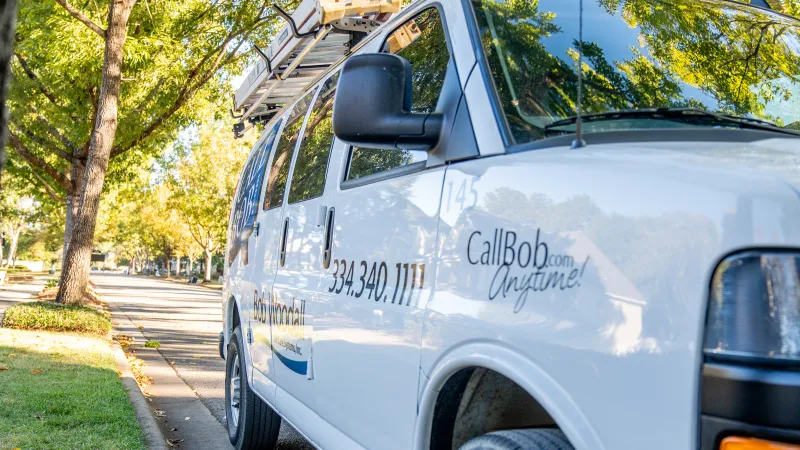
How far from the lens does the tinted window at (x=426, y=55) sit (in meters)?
3.03

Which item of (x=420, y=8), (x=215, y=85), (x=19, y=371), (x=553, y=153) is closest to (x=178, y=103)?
(x=215, y=85)

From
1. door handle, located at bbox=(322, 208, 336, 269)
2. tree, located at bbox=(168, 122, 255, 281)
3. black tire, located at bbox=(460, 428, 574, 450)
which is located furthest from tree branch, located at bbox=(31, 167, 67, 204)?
black tire, located at bbox=(460, 428, 574, 450)

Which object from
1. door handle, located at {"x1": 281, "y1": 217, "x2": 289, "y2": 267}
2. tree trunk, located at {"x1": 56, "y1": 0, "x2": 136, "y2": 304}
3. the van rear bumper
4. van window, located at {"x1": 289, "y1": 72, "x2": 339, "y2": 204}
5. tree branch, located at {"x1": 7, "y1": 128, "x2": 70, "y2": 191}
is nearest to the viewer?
the van rear bumper

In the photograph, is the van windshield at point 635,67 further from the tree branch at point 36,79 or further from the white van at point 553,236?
the tree branch at point 36,79

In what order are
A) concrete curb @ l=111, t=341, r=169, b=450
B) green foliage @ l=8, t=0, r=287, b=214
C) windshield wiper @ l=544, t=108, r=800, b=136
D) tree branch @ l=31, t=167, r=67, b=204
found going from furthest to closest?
tree branch @ l=31, t=167, r=67, b=204 → green foliage @ l=8, t=0, r=287, b=214 → concrete curb @ l=111, t=341, r=169, b=450 → windshield wiper @ l=544, t=108, r=800, b=136

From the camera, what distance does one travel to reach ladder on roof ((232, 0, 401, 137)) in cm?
471

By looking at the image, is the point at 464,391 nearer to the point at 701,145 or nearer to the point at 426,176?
the point at 426,176

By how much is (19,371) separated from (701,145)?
8.21 metres

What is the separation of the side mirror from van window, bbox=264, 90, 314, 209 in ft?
7.42

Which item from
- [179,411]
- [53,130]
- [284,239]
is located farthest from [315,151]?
[53,130]

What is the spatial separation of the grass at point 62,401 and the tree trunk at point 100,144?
435cm

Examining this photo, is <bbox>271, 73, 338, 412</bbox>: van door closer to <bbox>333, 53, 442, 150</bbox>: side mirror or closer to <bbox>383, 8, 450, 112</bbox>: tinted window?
<bbox>383, 8, 450, 112</bbox>: tinted window

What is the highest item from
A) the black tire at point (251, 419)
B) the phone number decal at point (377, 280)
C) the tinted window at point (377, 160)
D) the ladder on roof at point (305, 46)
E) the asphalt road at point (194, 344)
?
the ladder on roof at point (305, 46)

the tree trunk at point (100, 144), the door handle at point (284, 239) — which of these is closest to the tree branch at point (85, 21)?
the tree trunk at point (100, 144)
